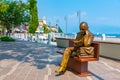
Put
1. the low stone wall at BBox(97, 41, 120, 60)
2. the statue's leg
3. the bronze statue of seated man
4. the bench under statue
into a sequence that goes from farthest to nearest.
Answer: the low stone wall at BBox(97, 41, 120, 60)
the statue's leg
the bronze statue of seated man
the bench under statue

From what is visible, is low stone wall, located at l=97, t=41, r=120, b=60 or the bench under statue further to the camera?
low stone wall, located at l=97, t=41, r=120, b=60

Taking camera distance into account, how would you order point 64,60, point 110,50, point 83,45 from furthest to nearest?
point 110,50 < point 64,60 < point 83,45

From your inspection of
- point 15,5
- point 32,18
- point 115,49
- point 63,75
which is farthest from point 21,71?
point 32,18

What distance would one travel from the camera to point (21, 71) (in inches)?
343

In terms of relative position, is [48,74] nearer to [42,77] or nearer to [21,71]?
[42,77]

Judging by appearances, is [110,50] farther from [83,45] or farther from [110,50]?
[83,45]

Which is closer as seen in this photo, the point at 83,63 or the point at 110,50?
the point at 83,63

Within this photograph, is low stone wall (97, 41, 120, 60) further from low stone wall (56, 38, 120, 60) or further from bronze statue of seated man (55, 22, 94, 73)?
bronze statue of seated man (55, 22, 94, 73)

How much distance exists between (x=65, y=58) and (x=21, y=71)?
163 centimetres

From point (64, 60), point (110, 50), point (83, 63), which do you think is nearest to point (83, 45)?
point (83, 63)

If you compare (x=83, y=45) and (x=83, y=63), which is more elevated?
(x=83, y=45)

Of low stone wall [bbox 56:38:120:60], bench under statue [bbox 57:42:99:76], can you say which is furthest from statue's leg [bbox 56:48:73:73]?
low stone wall [bbox 56:38:120:60]

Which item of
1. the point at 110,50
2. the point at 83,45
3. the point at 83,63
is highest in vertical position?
the point at 83,45

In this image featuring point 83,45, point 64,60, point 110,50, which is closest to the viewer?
point 83,45
